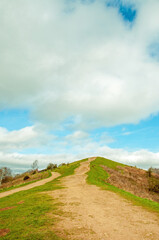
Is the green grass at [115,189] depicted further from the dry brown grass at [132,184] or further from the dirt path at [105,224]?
the dirt path at [105,224]

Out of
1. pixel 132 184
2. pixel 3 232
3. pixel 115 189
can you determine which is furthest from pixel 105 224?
pixel 132 184

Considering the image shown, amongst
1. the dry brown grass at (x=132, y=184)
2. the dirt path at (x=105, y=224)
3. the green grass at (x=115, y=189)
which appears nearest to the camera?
the dirt path at (x=105, y=224)

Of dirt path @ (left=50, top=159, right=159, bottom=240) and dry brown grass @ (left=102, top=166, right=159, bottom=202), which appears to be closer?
dirt path @ (left=50, top=159, right=159, bottom=240)

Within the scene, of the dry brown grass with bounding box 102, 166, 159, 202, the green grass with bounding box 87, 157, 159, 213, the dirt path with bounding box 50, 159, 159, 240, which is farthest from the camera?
the dry brown grass with bounding box 102, 166, 159, 202

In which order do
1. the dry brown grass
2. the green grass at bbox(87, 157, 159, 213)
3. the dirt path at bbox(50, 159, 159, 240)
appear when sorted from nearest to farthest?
the dirt path at bbox(50, 159, 159, 240), the green grass at bbox(87, 157, 159, 213), the dry brown grass

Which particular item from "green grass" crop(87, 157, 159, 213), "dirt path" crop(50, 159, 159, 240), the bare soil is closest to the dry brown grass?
"green grass" crop(87, 157, 159, 213)

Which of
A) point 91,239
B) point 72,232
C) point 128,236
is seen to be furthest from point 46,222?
point 128,236

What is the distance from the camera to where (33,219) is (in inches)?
443

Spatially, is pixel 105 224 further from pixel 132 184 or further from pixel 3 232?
pixel 132 184

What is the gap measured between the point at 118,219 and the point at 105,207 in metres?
3.67

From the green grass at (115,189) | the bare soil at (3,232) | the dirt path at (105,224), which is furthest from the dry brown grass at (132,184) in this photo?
the bare soil at (3,232)

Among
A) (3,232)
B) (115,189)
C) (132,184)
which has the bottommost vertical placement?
(132,184)

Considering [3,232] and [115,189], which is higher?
[3,232]

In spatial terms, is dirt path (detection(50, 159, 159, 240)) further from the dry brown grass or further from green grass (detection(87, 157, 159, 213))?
the dry brown grass
